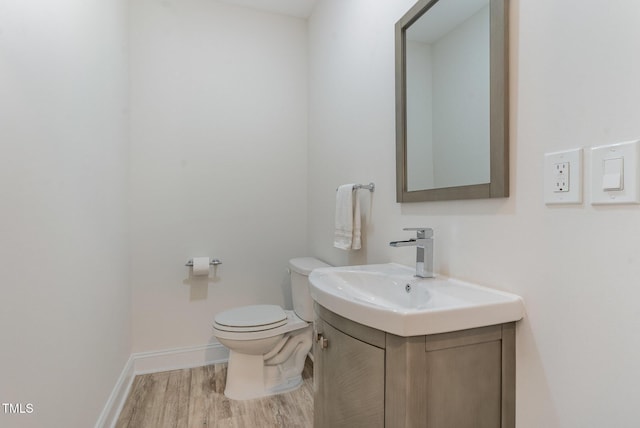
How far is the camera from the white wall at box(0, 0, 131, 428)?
2.95 ft

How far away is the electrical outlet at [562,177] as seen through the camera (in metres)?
0.78

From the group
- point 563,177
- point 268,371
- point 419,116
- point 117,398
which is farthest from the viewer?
point 268,371

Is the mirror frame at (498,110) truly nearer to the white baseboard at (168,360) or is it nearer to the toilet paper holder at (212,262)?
the toilet paper holder at (212,262)

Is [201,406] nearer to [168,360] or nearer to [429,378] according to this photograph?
[168,360]

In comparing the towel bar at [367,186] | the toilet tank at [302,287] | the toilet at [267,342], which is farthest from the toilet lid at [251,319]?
the towel bar at [367,186]

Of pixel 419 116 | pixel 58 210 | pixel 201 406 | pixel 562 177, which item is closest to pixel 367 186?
pixel 419 116

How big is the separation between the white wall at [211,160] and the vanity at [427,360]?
1586 mm

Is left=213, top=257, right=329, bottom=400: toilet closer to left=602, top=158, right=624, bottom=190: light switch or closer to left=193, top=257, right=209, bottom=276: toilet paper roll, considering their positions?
left=193, top=257, right=209, bottom=276: toilet paper roll

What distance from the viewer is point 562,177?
0.79m

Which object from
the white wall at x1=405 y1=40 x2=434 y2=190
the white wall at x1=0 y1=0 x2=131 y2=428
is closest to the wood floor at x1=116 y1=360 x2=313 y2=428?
the white wall at x1=0 y1=0 x2=131 y2=428

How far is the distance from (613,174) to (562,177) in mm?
106

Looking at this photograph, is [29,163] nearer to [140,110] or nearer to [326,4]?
[140,110]

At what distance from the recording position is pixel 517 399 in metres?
0.91

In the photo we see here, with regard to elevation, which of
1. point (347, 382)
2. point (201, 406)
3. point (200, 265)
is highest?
point (200, 265)
